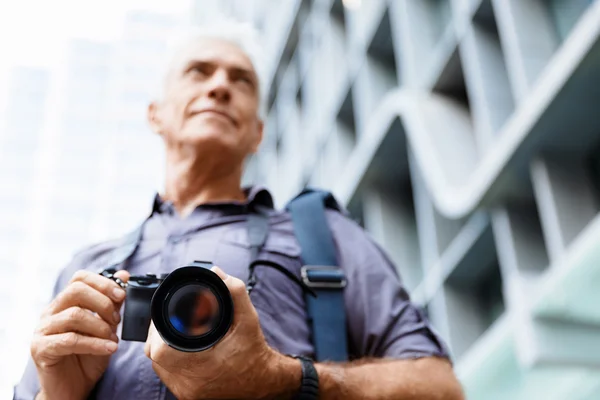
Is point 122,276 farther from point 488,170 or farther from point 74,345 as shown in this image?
point 488,170

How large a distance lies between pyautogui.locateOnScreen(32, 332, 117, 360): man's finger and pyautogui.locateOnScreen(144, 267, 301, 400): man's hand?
0.15 metres

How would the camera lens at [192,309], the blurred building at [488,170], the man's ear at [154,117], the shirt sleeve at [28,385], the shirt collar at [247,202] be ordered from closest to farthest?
1. the camera lens at [192,309]
2. the shirt sleeve at [28,385]
3. the shirt collar at [247,202]
4. the man's ear at [154,117]
5. the blurred building at [488,170]

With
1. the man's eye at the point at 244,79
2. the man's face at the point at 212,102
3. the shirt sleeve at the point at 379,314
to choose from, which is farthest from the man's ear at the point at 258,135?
the shirt sleeve at the point at 379,314

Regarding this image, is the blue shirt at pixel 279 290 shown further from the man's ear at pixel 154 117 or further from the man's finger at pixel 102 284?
the man's ear at pixel 154 117

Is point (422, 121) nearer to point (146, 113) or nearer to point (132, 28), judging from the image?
point (146, 113)

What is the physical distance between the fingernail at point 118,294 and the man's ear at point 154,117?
0.99 meters

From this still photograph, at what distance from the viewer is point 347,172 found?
10367mm

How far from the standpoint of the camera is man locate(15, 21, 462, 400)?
1375mm

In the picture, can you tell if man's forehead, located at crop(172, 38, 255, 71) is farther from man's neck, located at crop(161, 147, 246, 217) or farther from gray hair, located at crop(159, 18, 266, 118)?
man's neck, located at crop(161, 147, 246, 217)

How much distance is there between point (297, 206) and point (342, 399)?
2.04ft

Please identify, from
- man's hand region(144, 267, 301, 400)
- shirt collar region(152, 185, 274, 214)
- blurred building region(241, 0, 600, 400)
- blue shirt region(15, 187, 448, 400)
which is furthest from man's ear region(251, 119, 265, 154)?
blurred building region(241, 0, 600, 400)

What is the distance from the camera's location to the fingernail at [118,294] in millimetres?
1561

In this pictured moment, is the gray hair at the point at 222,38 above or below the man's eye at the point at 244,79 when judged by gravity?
above

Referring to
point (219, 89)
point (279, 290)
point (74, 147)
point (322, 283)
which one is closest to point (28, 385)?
point (279, 290)
